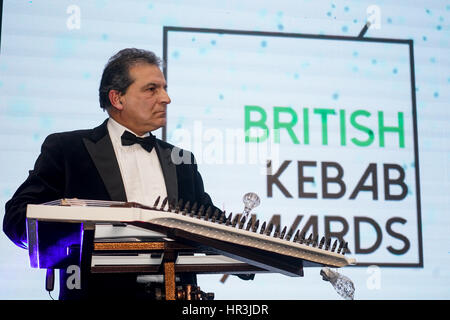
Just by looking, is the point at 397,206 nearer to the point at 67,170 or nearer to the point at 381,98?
the point at 381,98

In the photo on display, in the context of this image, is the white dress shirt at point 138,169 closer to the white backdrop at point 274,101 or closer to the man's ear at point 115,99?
the man's ear at point 115,99

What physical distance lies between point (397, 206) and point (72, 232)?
9.00 ft

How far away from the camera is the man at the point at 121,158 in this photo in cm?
248

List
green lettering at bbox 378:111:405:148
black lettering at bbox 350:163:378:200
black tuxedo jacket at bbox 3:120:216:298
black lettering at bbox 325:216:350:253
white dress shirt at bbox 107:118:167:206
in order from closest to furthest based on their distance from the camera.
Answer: black tuxedo jacket at bbox 3:120:216:298 < white dress shirt at bbox 107:118:167:206 < black lettering at bbox 325:216:350:253 < black lettering at bbox 350:163:378:200 < green lettering at bbox 378:111:405:148

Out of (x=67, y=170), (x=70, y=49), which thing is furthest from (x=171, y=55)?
(x=67, y=170)

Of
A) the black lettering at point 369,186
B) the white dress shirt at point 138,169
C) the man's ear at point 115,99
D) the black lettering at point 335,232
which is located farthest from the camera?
the black lettering at point 369,186

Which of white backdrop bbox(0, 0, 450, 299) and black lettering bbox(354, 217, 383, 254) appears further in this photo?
black lettering bbox(354, 217, 383, 254)

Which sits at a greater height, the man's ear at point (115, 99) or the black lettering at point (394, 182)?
the man's ear at point (115, 99)

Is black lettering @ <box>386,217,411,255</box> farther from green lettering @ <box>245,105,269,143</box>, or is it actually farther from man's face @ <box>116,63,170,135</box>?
man's face @ <box>116,63,170,135</box>

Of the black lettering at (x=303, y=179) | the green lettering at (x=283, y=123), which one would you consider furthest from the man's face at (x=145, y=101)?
the black lettering at (x=303, y=179)

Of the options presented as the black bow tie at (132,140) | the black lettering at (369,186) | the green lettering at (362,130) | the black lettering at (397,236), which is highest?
the green lettering at (362,130)

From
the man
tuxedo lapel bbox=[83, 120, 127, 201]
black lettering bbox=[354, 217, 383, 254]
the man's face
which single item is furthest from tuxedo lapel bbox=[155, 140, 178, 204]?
black lettering bbox=[354, 217, 383, 254]

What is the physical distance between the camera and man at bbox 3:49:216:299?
248cm

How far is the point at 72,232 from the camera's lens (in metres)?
1.70
